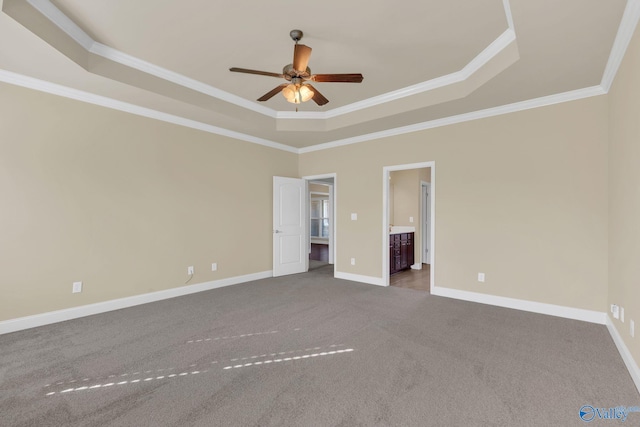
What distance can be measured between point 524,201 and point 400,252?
2.65 m

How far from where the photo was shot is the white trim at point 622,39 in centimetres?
197

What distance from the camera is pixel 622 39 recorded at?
7.49 ft

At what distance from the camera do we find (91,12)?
242cm

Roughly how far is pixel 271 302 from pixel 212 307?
2.56 ft

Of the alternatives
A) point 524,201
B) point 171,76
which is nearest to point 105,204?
point 171,76

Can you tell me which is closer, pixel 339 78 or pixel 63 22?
pixel 63 22

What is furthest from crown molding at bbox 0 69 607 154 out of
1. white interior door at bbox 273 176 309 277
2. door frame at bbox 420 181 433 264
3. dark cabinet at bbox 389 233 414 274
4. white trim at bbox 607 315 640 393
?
white trim at bbox 607 315 640 393

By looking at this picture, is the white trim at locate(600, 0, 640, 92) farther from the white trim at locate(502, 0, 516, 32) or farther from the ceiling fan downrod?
the ceiling fan downrod

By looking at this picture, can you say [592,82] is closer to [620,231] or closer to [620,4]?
Answer: [620,4]

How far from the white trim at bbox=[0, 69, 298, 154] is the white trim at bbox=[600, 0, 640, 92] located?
469 centimetres

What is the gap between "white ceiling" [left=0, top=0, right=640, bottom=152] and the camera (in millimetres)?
2289

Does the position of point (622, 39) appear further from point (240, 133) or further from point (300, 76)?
point (240, 133)

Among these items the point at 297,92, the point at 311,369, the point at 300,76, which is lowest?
the point at 311,369

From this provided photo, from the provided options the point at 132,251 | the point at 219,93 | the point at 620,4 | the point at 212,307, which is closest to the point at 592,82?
the point at 620,4
